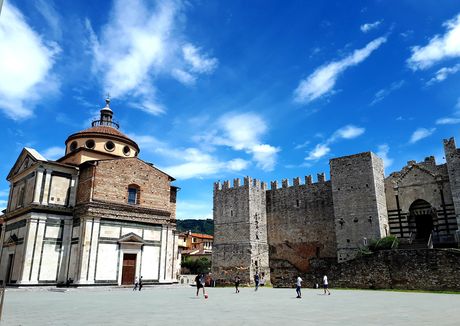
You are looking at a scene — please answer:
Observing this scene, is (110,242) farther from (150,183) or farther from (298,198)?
(298,198)

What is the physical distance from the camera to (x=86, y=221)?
934 inches

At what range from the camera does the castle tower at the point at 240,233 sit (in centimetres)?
3469

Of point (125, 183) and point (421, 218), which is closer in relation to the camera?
point (125, 183)

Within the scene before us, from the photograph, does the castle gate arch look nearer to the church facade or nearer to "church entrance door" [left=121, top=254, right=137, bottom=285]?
the church facade

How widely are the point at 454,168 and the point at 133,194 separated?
77.5 ft

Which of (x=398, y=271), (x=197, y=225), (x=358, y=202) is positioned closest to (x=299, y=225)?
(x=358, y=202)

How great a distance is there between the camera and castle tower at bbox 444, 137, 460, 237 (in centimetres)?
2603

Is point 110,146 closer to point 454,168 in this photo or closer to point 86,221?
point 86,221

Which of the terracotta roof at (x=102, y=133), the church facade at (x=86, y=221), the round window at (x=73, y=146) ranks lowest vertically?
the church facade at (x=86, y=221)

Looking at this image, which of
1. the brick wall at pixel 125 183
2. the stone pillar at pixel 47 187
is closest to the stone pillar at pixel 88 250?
the brick wall at pixel 125 183

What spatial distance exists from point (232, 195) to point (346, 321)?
93.5ft

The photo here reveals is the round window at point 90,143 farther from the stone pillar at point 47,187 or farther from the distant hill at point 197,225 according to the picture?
the distant hill at point 197,225

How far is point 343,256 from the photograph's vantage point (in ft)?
98.2

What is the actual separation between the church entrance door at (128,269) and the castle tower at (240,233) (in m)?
11.9
